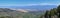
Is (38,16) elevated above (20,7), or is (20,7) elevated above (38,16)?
(20,7)

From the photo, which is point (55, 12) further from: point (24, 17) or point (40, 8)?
point (24, 17)

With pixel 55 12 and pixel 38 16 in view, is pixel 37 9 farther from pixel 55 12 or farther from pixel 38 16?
pixel 55 12

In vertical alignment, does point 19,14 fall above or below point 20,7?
below

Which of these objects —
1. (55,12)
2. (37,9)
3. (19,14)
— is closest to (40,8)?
(37,9)

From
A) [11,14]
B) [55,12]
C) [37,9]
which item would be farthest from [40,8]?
[11,14]

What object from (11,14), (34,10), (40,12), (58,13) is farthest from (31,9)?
(58,13)

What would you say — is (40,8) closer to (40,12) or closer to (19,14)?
(40,12)

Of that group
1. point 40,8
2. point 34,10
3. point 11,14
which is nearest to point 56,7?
point 40,8
